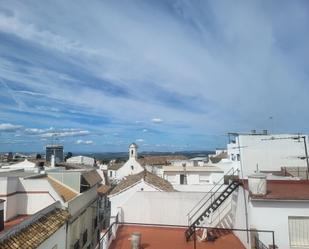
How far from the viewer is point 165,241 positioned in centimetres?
1875

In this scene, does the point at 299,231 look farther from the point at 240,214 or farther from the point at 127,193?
the point at 127,193

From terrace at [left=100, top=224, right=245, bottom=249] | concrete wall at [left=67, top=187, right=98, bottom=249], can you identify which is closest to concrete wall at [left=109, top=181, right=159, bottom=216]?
concrete wall at [left=67, top=187, right=98, bottom=249]

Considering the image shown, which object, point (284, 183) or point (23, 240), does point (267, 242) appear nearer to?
point (284, 183)

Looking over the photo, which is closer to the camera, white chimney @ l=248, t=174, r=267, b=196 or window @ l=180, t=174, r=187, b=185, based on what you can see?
white chimney @ l=248, t=174, r=267, b=196

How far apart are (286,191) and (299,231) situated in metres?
1.85

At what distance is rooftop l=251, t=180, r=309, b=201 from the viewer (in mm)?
15180

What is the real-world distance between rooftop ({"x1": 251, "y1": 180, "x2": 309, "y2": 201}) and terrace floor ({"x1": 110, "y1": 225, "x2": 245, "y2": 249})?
3403mm

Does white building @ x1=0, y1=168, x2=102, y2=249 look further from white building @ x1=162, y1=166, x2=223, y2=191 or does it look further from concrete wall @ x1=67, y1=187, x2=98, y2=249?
white building @ x1=162, y1=166, x2=223, y2=191

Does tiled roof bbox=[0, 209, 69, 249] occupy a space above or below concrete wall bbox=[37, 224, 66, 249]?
above

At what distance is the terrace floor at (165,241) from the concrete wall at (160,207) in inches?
71.1

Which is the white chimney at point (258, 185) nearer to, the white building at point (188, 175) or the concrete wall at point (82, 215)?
the concrete wall at point (82, 215)

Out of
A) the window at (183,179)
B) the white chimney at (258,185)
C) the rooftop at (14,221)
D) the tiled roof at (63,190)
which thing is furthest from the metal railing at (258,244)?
the window at (183,179)

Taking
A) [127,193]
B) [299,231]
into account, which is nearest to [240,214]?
[299,231]

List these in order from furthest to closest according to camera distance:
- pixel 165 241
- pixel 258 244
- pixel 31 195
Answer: pixel 31 195 < pixel 165 241 < pixel 258 244
